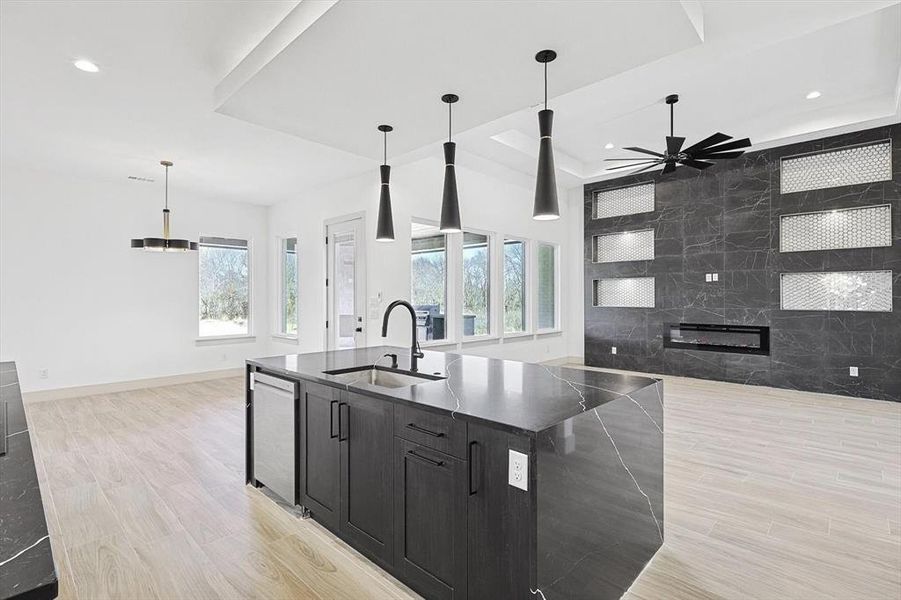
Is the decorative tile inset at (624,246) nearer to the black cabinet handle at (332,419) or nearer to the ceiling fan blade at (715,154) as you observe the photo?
the ceiling fan blade at (715,154)

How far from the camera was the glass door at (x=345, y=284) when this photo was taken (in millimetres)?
5820

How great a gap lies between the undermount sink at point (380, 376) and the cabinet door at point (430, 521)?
0.60 m

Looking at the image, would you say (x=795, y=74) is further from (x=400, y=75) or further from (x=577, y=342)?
(x=577, y=342)

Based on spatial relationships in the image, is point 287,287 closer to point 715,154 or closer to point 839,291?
point 715,154

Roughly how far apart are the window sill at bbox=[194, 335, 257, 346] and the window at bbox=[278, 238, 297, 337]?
513mm

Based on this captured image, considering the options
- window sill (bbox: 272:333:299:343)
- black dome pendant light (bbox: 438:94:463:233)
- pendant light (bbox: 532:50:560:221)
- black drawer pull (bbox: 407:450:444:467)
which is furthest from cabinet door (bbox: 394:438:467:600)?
window sill (bbox: 272:333:299:343)

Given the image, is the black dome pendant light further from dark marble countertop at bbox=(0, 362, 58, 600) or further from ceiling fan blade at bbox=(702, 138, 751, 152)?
ceiling fan blade at bbox=(702, 138, 751, 152)

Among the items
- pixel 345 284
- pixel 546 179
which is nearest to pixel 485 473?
pixel 546 179

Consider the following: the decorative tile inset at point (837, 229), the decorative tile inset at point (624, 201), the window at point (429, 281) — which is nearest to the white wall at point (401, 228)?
the window at point (429, 281)

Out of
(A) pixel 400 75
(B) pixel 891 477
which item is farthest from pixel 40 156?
→ (B) pixel 891 477

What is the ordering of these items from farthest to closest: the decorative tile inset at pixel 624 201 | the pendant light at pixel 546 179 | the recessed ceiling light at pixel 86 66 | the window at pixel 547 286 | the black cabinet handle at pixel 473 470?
the window at pixel 547 286
the decorative tile inset at pixel 624 201
the recessed ceiling light at pixel 86 66
the pendant light at pixel 546 179
the black cabinet handle at pixel 473 470

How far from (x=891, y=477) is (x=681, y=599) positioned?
2412 mm

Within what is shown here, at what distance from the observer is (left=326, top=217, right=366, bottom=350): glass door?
5.82 meters

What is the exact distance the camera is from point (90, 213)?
19.6ft
